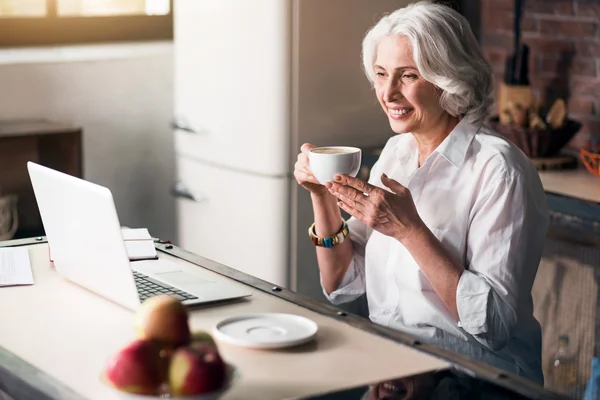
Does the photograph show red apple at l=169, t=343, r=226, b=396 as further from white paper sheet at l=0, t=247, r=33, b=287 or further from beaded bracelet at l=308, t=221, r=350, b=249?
beaded bracelet at l=308, t=221, r=350, b=249

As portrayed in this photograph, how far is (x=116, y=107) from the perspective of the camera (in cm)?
391

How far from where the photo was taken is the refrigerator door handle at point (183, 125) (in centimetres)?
364

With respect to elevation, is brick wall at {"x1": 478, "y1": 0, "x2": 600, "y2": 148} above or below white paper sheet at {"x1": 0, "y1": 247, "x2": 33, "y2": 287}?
above

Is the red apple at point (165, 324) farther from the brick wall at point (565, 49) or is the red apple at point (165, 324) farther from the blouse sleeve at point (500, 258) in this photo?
the brick wall at point (565, 49)

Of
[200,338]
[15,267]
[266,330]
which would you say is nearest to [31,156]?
[15,267]

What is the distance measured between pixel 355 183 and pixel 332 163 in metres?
0.07

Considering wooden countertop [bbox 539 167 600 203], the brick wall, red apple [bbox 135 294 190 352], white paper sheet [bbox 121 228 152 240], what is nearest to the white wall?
the brick wall

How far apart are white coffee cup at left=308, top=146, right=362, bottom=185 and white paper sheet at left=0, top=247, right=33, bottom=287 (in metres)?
0.59

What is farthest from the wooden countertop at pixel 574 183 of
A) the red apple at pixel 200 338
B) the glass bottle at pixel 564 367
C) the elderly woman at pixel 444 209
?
the red apple at pixel 200 338

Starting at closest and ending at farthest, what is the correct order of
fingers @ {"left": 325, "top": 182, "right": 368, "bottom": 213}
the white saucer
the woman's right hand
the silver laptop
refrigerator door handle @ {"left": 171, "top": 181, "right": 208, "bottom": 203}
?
the white saucer → the silver laptop → fingers @ {"left": 325, "top": 182, "right": 368, "bottom": 213} → the woman's right hand → refrigerator door handle @ {"left": 171, "top": 181, "right": 208, "bottom": 203}

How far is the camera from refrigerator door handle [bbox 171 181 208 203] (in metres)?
3.70

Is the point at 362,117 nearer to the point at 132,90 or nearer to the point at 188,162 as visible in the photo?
the point at 188,162

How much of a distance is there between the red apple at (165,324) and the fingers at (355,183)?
66 cm

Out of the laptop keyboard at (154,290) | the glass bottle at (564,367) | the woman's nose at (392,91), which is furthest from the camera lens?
the glass bottle at (564,367)
